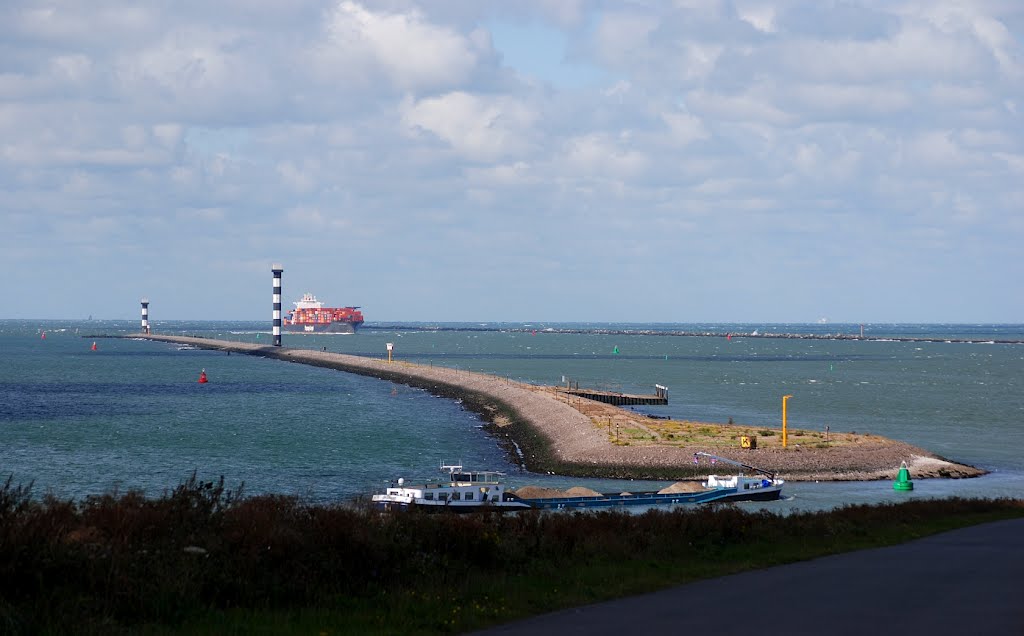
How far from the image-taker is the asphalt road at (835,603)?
48.8 ft

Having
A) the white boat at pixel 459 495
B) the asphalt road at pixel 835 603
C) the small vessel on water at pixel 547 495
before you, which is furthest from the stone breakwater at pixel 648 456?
the asphalt road at pixel 835 603

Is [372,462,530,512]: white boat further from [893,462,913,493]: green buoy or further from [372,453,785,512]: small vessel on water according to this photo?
[893,462,913,493]: green buoy

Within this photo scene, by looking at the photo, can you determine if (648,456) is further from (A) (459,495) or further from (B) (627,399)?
(B) (627,399)

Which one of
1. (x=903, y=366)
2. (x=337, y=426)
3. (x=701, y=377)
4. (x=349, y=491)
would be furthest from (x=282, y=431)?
(x=903, y=366)

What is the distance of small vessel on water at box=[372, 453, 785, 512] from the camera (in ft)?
129

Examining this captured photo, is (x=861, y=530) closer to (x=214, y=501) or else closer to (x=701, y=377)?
(x=214, y=501)

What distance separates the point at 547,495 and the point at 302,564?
2535 centimetres

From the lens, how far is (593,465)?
5269 cm

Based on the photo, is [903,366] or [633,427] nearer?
[633,427]

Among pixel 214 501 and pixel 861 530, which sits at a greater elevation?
pixel 214 501

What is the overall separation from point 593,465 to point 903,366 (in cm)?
12963

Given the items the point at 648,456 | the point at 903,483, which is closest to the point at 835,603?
the point at 903,483

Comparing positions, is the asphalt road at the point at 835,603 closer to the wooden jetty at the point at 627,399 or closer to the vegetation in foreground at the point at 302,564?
the vegetation in foreground at the point at 302,564

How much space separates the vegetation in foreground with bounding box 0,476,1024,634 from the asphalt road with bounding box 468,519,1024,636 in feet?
2.55
